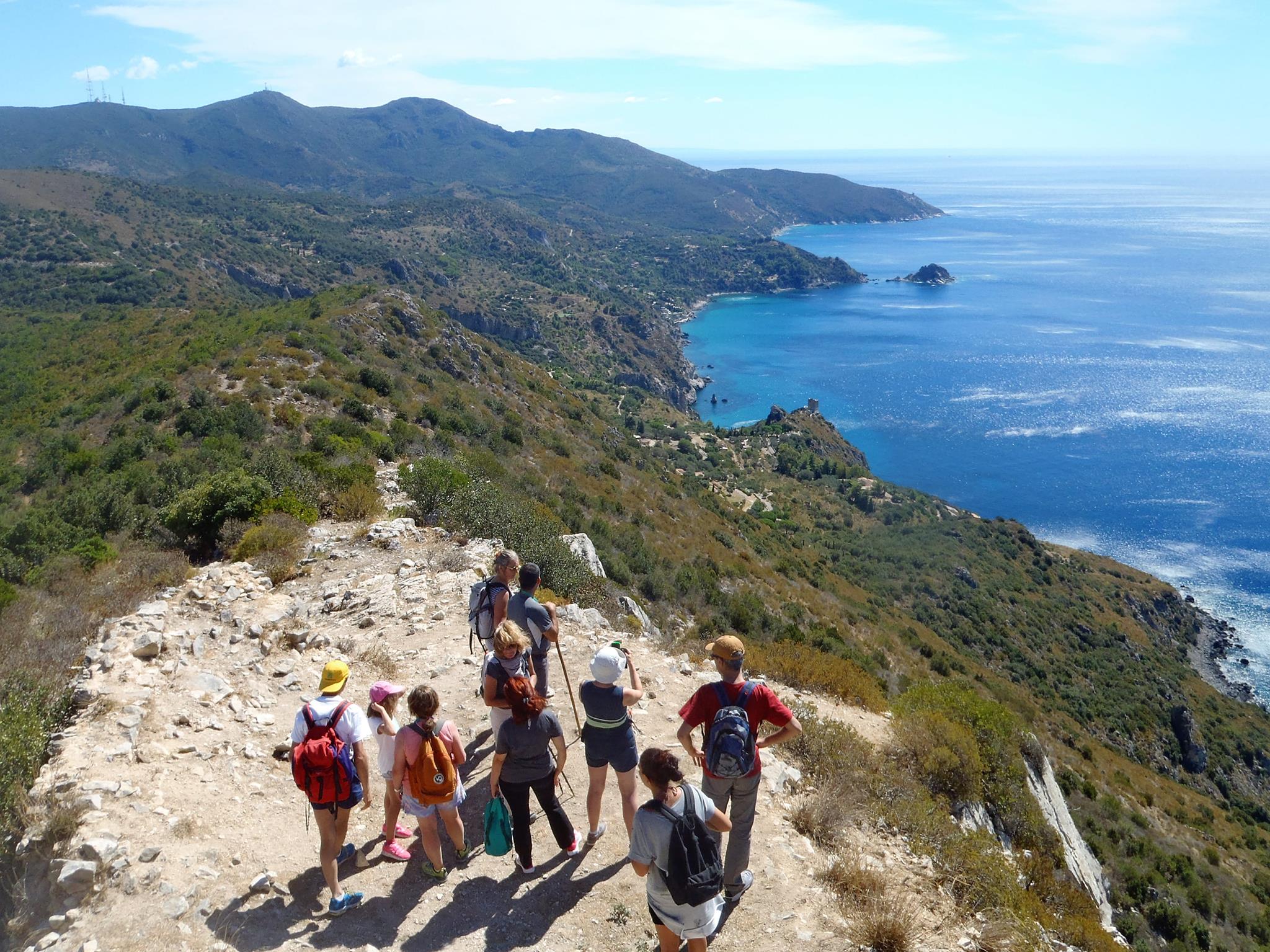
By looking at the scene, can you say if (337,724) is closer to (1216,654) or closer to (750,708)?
(750,708)

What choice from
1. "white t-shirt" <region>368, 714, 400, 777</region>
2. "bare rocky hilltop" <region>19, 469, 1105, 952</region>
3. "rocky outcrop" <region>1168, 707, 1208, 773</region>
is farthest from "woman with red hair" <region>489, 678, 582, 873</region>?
"rocky outcrop" <region>1168, 707, 1208, 773</region>

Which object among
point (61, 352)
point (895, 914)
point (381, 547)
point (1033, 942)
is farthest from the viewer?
point (61, 352)

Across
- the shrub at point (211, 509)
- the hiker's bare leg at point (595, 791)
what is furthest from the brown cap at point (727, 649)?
the shrub at point (211, 509)

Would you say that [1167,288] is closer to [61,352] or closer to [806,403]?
[806,403]

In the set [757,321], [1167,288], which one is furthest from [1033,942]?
[1167,288]

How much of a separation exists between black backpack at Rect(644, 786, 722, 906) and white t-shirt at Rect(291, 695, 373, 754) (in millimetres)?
2085

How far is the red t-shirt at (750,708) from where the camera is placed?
4.67 metres

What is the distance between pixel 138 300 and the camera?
57.8m

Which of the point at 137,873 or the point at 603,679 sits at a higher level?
the point at 603,679

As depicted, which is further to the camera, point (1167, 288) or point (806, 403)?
→ point (1167, 288)

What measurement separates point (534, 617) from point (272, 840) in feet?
8.54

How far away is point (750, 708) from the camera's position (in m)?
4.68

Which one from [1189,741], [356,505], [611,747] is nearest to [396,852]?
[611,747]

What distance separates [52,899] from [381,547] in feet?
22.3
